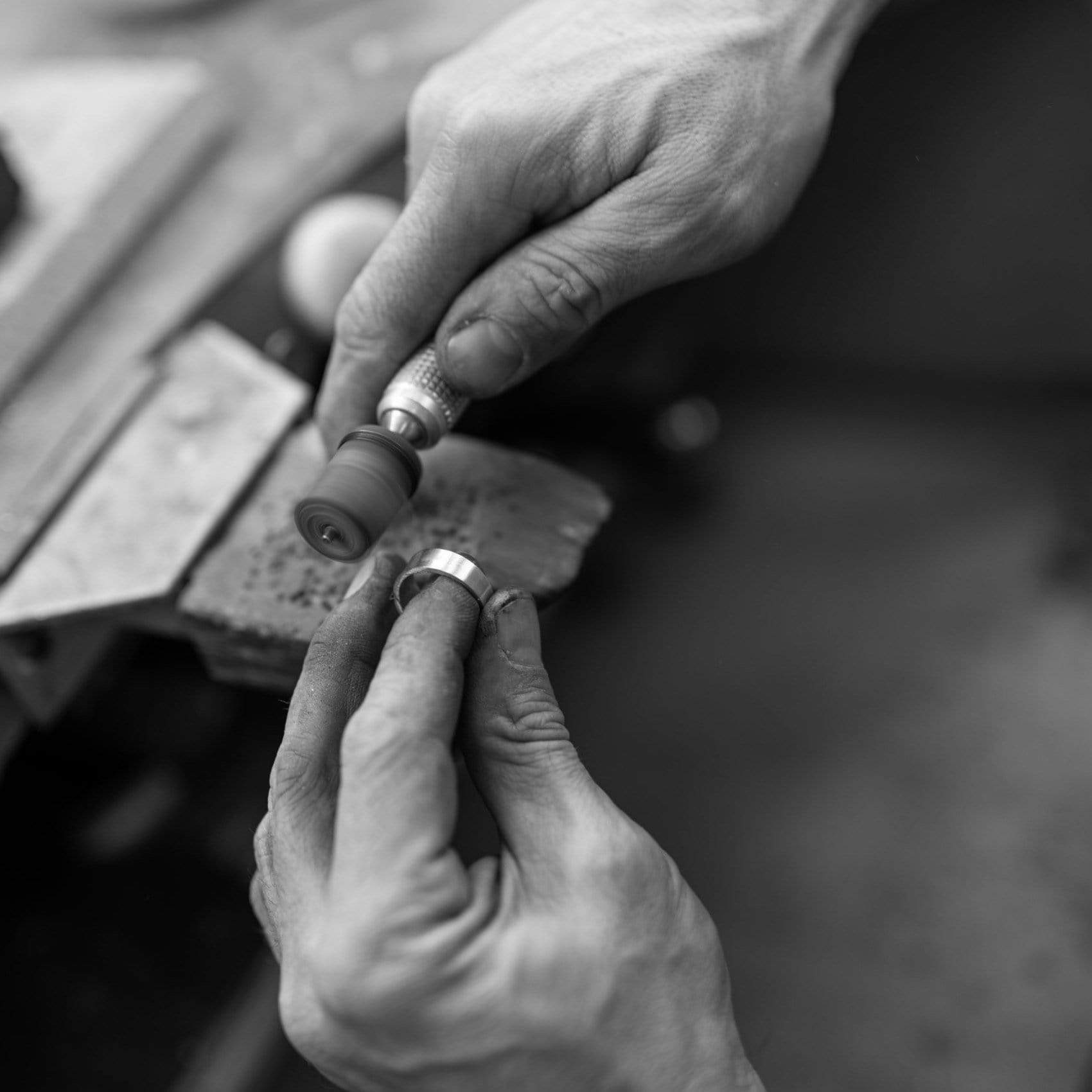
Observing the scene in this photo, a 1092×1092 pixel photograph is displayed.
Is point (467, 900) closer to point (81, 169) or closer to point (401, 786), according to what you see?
point (401, 786)

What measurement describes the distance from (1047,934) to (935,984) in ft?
0.34

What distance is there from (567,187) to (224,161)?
536mm

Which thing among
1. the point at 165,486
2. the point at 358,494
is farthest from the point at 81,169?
the point at 358,494

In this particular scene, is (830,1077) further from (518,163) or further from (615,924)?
(518,163)

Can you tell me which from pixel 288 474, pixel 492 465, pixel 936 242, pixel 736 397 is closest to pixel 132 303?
pixel 288 474

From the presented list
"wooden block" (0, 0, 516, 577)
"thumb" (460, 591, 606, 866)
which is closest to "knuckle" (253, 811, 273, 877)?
"thumb" (460, 591, 606, 866)

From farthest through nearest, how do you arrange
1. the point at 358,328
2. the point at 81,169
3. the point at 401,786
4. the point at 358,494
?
the point at 81,169 < the point at 358,328 < the point at 358,494 < the point at 401,786

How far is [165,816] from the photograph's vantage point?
1041 millimetres

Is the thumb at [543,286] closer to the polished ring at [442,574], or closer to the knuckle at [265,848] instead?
the polished ring at [442,574]

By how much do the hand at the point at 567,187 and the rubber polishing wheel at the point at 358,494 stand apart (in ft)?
0.25

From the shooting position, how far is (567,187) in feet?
2.27

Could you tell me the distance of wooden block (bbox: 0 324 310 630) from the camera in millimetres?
753

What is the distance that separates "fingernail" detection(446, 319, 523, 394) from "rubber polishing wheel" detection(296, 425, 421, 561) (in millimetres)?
62

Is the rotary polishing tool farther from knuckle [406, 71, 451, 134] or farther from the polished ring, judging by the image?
knuckle [406, 71, 451, 134]
